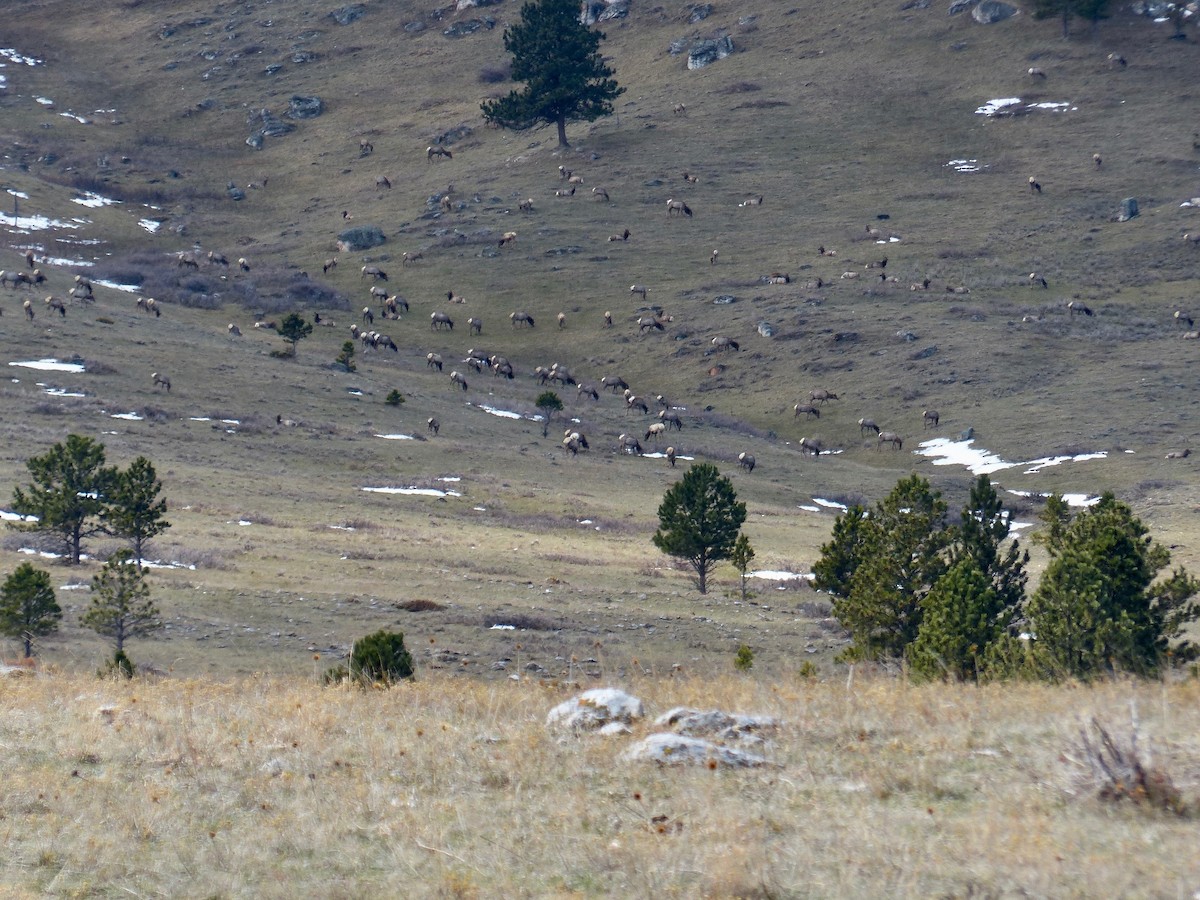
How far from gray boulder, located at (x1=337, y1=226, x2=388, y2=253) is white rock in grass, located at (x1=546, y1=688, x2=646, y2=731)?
92.7 metres

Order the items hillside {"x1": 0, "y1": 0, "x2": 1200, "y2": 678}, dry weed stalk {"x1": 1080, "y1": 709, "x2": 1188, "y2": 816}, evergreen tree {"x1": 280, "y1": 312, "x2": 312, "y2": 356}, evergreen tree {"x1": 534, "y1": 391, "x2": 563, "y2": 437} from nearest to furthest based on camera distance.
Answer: dry weed stalk {"x1": 1080, "y1": 709, "x2": 1188, "y2": 816}, hillside {"x1": 0, "y1": 0, "x2": 1200, "y2": 678}, evergreen tree {"x1": 534, "y1": 391, "x2": 563, "y2": 437}, evergreen tree {"x1": 280, "y1": 312, "x2": 312, "y2": 356}

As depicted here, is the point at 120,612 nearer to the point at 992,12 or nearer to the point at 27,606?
the point at 27,606

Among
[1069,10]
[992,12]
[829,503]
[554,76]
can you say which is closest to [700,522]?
[829,503]

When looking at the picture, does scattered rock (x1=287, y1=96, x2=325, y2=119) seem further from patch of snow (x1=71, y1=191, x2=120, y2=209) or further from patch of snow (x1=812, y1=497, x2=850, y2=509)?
patch of snow (x1=812, y1=497, x2=850, y2=509)

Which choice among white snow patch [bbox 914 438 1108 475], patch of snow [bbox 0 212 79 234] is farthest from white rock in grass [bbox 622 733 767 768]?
patch of snow [bbox 0 212 79 234]

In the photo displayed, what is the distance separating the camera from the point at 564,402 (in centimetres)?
7056

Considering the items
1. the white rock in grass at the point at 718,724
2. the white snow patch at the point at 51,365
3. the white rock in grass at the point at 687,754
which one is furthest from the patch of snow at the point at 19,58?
the white rock in grass at the point at 687,754

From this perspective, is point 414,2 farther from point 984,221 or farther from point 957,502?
point 957,502

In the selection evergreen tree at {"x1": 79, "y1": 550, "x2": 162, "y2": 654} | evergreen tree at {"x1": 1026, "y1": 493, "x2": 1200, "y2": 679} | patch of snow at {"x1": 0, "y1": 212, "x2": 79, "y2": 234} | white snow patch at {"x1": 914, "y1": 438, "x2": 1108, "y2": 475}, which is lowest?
evergreen tree at {"x1": 79, "y1": 550, "x2": 162, "y2": 654}

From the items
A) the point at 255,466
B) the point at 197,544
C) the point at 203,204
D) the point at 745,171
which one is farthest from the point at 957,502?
the point at 203,204

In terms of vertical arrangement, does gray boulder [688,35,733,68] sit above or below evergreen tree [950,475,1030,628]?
above

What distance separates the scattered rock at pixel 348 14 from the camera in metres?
156

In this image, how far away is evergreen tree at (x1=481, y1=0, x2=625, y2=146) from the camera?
4437 inches

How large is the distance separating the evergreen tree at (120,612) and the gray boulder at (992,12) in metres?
124
